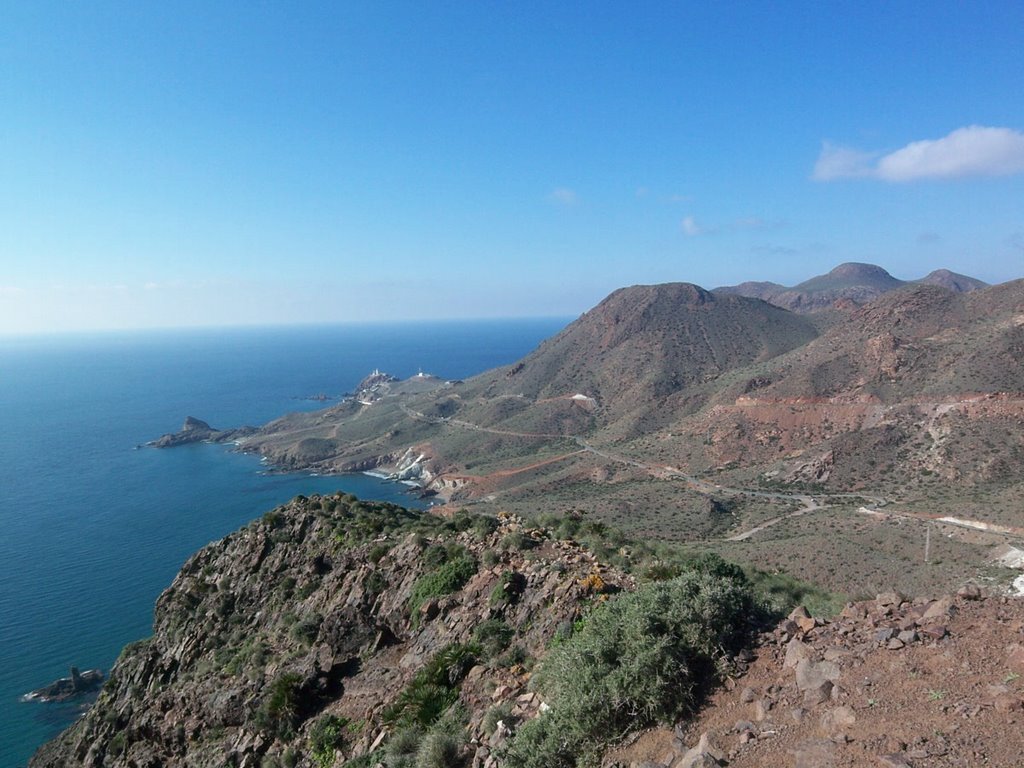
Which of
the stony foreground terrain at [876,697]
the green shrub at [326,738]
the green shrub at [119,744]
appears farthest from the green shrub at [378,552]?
the stony foreground terrain at [876,697]

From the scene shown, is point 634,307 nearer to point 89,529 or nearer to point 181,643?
point 89,529

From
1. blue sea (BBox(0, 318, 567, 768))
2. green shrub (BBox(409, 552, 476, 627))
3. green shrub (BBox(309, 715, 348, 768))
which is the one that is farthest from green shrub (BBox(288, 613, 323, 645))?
blue sea (BBox(0, 318, 567, 768))

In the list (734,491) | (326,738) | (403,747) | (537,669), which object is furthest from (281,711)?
(734,491)

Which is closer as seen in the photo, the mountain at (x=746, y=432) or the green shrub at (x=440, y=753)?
the green shrub at (x=440, y=753)

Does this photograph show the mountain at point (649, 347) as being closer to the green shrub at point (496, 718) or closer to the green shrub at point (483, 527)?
the green shrub at point (483, 527)

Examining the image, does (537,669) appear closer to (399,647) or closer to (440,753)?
(440,753)
